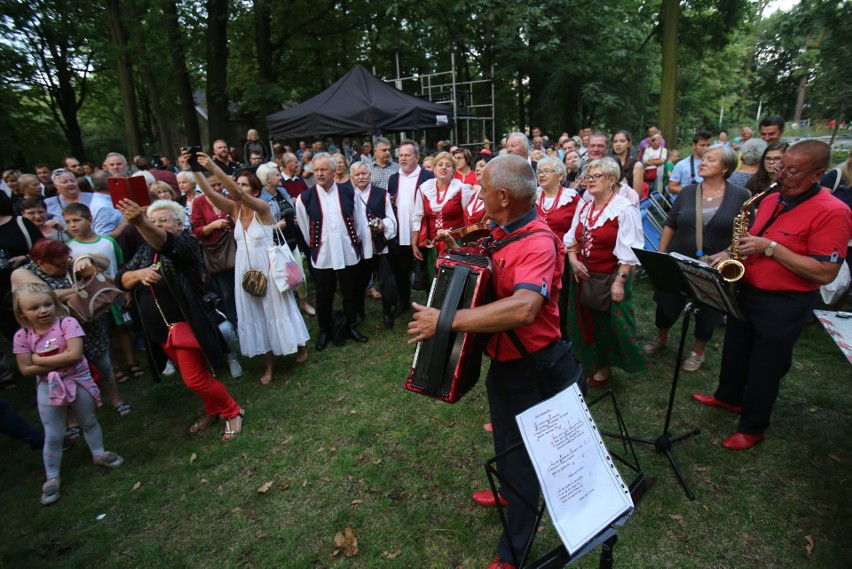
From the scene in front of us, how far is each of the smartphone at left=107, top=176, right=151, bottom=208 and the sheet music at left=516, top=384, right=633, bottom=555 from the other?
3.22 m

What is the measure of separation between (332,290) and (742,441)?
4338 mm

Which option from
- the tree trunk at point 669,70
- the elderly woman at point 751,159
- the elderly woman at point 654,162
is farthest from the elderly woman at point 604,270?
the tree trunk at point 669,70

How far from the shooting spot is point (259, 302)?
15.9ft

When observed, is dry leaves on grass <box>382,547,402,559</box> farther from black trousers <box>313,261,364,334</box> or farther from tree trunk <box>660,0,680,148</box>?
tree trunk <box>660,0,680,148</box>

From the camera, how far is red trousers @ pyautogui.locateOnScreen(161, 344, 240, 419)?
3.83m

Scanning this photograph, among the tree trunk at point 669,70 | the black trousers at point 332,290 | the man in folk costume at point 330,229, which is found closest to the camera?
the man in folk costume at point 330,229

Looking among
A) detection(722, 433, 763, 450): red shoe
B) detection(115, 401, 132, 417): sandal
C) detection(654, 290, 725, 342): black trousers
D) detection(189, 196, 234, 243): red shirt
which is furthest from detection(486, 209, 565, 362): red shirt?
detection(115, 401, 132, 417): sandal

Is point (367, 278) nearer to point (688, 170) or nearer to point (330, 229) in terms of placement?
point (330, 229)

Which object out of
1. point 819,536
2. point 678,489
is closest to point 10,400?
point 678,489

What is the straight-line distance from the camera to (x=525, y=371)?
7.46 feet

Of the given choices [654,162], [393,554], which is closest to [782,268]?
[393,554]

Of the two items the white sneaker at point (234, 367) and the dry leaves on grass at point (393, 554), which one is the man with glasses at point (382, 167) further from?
the dry leaves on grass at point (393, 554)

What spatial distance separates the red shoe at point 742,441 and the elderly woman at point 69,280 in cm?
558

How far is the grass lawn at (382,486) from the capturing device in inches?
111
